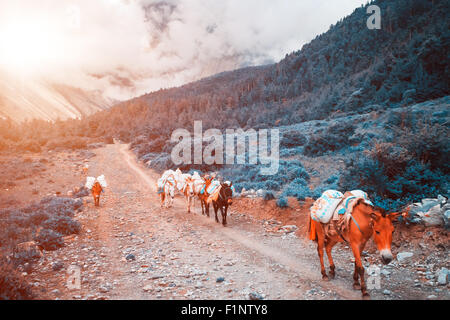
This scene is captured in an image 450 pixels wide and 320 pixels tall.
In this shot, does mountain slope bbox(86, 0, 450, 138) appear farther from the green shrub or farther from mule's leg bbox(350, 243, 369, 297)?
the green shrub

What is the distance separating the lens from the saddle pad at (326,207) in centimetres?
503

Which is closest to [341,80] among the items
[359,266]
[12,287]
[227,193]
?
[227,193]

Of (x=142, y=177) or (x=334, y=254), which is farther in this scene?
(x=142, y=177)

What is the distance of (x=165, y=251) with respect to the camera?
25.5 feet

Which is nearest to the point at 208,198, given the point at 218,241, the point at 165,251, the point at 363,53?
the point at 218,241

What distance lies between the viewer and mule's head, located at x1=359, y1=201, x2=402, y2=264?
12.7 feet

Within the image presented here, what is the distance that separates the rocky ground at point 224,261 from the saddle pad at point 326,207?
1.53 meters

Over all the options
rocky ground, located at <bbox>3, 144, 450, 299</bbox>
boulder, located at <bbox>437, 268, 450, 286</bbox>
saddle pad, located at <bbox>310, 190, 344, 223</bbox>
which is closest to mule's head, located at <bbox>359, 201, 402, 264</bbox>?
saddle pad, located at <bbox>310, 190, 344, 223</bbox>

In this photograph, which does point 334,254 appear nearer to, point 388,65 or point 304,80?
point 388,65

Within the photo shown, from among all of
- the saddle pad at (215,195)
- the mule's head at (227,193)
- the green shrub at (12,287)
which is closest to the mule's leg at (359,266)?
the mule's head at (227,193)

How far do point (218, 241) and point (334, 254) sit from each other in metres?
3.93

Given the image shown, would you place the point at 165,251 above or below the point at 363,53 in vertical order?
below

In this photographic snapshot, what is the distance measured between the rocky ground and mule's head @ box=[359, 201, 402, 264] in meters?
1.38

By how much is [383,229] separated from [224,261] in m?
4.42
